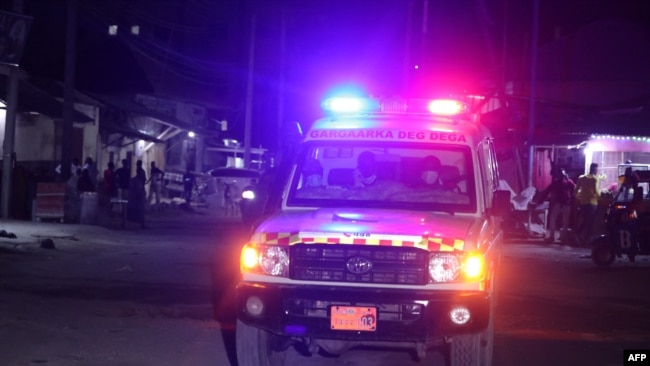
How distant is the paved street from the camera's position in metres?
8.73

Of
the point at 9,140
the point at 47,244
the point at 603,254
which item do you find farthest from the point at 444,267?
the point at 9,140

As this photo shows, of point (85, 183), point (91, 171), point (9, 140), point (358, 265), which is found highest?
point (9, 140)

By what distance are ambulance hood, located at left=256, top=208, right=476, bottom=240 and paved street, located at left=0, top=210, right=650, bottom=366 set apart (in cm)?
180

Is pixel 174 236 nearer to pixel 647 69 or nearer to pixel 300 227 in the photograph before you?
pixel 300 227

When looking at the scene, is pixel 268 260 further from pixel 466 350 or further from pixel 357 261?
pixel 466 350

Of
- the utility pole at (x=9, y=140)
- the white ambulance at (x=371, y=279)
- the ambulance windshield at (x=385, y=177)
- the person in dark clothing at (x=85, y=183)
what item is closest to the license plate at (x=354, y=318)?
the white ambulance at (x=371, y=279)

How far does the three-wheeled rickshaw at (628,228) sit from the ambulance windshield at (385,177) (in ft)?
29.1

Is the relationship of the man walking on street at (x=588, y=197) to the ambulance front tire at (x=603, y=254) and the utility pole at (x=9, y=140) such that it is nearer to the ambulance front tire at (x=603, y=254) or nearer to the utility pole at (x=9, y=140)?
the ambulance front tire at (x=603, y=254)

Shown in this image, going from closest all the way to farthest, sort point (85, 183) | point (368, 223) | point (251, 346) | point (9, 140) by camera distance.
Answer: point (368, 223) < point (251, 346) < point (9, 140) < point (85, 183)

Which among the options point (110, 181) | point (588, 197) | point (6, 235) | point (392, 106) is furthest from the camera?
point (110, 181)

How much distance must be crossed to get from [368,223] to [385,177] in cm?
186

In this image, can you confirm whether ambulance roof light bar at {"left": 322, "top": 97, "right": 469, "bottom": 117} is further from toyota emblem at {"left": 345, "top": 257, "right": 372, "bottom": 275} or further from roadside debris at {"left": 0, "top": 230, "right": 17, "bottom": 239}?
roadside debris at {"left": 0, "top": 230, "right": 17, "bottom": 239}

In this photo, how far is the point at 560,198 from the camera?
70.7 feet

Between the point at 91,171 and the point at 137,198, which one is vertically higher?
the point at 91,171
